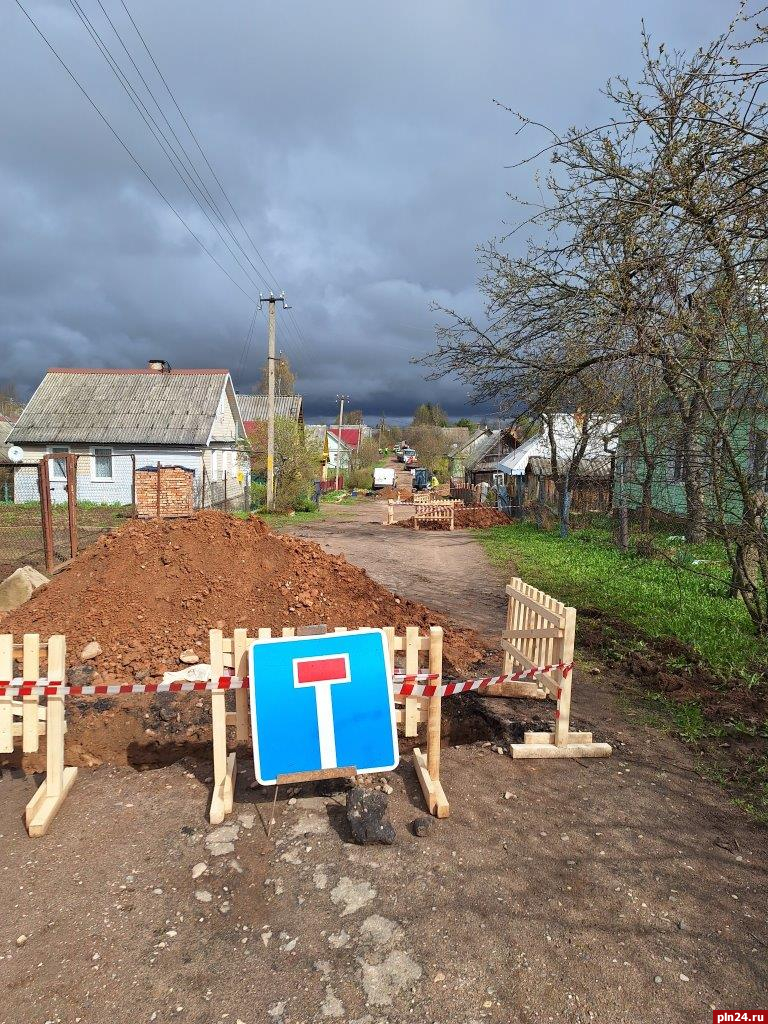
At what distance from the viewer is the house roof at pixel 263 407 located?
40.2 meters

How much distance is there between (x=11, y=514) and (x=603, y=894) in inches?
989

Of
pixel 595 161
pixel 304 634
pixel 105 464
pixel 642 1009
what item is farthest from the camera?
pixel 105 464

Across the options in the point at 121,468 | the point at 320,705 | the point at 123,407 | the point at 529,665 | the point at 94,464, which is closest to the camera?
the point at 320,705

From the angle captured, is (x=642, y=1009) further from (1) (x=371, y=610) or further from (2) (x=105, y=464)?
(2) (x=105, y=464)

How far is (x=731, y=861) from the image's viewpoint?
334 centimetres

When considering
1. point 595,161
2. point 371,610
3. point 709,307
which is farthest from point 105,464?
point 709,307

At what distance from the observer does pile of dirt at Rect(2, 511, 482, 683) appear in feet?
21.1

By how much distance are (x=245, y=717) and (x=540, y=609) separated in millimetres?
2625

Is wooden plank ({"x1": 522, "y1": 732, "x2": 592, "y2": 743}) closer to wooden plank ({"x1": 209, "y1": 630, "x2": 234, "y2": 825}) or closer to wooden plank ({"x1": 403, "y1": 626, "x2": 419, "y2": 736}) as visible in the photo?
wooden plank ({"x1": 403, "y1": 626, "x2": 419, "y2": 736})

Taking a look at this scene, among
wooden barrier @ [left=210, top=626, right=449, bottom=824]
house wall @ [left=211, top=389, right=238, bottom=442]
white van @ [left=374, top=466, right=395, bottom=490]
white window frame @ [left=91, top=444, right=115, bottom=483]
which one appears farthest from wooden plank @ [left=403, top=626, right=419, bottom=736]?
white van @ [left=374, top=466, right=395, bottom=490]

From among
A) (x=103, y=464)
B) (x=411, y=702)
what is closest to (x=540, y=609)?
(x=411, y=702)

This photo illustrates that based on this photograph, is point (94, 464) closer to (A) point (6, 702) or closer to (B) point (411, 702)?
(A) point (6, 702)

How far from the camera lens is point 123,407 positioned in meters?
28.0

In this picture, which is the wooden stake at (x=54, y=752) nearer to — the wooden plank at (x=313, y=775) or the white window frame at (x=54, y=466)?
Result: the wooden plank at (x=313, y=775)
